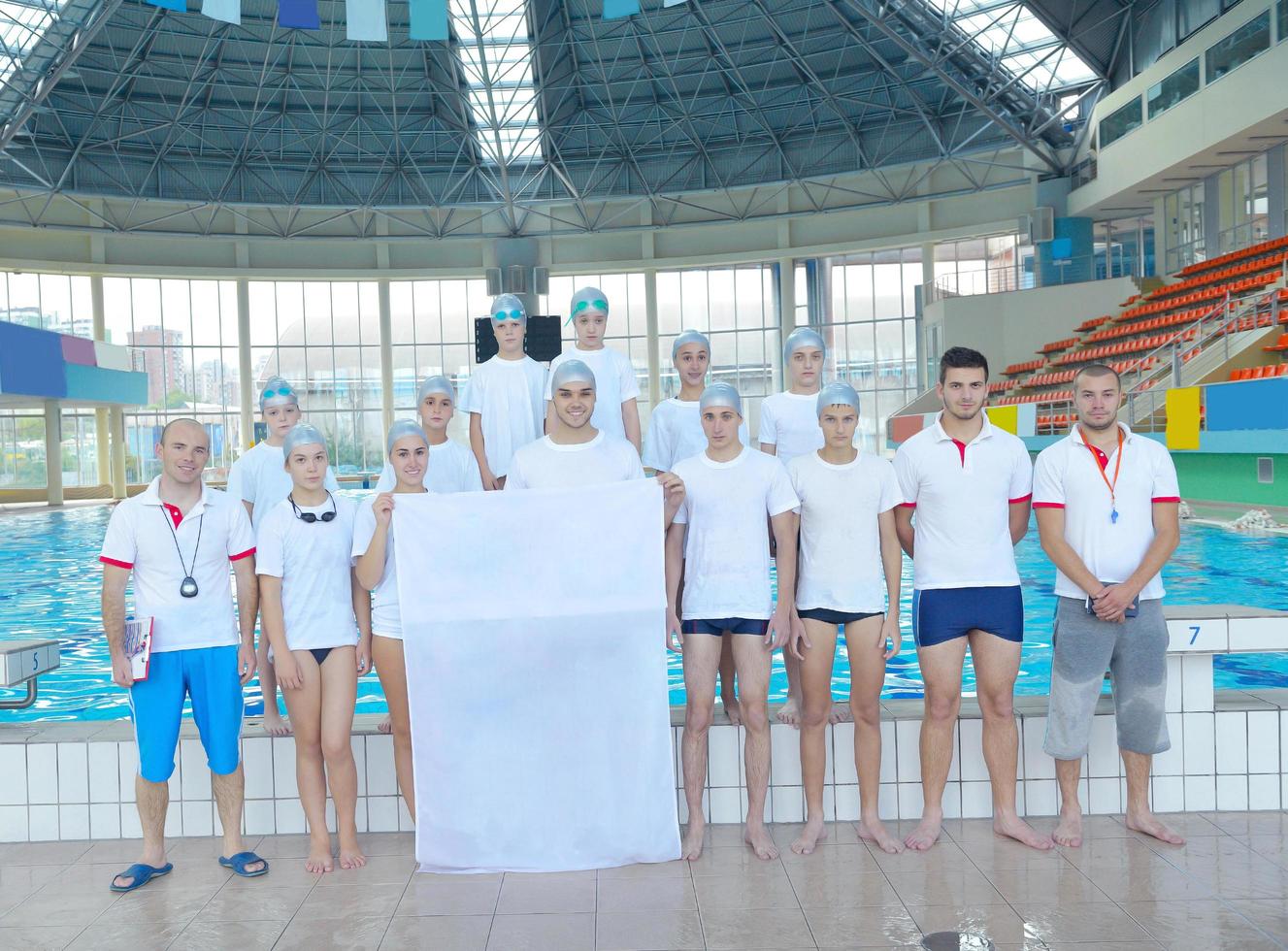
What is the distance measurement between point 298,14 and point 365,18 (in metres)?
0.85

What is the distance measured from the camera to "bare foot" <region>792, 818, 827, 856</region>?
4.00 m

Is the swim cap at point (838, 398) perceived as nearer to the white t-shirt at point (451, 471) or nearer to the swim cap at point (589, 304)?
the swim cap at point (589, 304)

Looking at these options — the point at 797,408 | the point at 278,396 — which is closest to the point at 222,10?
A: the point at 278,396

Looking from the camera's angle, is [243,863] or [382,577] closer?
[243,863]

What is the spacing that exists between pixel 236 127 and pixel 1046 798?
28546 mm

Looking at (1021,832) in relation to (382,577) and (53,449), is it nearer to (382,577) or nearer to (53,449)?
(382,577)

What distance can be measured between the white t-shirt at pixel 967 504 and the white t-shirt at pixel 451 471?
1.89 meters

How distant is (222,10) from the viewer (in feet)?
40.9

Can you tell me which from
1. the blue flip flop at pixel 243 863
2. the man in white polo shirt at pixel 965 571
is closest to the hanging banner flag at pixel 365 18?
the man in white polo shirt at pixel 965 571

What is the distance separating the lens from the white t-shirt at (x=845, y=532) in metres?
4.01

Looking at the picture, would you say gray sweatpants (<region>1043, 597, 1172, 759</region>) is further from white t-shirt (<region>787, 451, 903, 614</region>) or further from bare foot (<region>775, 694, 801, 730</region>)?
bare foot (<region>775, 694, 801, 730</region>)

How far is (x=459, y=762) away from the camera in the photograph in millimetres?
3963

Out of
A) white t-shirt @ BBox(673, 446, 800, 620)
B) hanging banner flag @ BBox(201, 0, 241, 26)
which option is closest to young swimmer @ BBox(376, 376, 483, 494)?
white t-shirt @ BBox(673, 446, 800, 620)

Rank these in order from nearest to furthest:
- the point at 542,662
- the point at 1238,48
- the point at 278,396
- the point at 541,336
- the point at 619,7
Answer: the point at 542,662, the point at 278,396, the point at 619,7, the point at 1238,48, the point at 541,336
